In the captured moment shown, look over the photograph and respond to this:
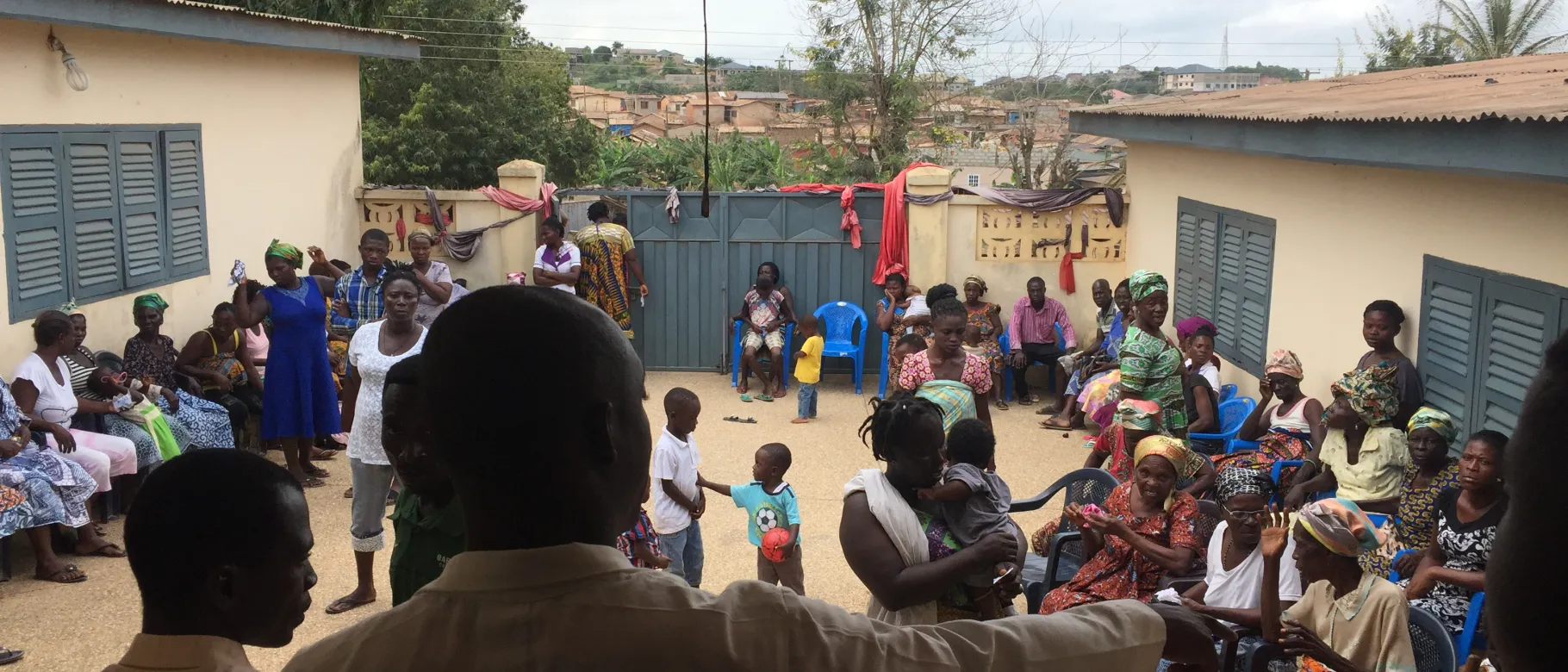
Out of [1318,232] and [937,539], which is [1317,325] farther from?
[937,539]

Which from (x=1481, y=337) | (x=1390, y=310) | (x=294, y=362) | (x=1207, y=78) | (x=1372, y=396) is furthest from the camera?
(x=1207, y=78)

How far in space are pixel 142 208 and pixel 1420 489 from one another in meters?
8.22

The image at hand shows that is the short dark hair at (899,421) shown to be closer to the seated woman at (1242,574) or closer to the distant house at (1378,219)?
the seated woman at (1242,574)

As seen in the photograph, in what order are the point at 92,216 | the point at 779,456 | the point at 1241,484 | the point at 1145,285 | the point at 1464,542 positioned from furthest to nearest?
the point at 92,216, the point at 1145,285, the point at 1241,484, the point at 779,456, the point at 1464,542

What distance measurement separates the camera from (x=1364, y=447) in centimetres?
629

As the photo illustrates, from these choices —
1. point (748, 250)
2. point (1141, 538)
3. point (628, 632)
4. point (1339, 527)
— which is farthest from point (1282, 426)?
point (628, 632)

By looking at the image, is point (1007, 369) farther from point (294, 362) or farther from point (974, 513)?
point (974, 513)

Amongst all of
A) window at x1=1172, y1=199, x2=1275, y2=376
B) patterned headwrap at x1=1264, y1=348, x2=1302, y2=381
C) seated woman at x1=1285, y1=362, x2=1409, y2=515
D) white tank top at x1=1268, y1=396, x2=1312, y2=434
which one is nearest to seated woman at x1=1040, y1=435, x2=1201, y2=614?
seated woman at x1=1285, y1=362, x2=1409, y2=515

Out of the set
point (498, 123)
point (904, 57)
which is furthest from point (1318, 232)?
point (498, 123)

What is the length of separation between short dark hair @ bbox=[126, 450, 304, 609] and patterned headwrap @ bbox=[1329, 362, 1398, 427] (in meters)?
5.52

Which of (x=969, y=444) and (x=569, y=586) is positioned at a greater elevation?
(x=569, y=586)

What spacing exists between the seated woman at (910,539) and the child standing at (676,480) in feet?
5.54

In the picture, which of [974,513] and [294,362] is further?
[294,362]

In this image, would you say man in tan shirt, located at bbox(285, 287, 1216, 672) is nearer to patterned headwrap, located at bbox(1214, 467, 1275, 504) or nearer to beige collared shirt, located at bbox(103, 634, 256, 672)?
beige collared shirt, located at bbox(103, 634, 256, 672)
